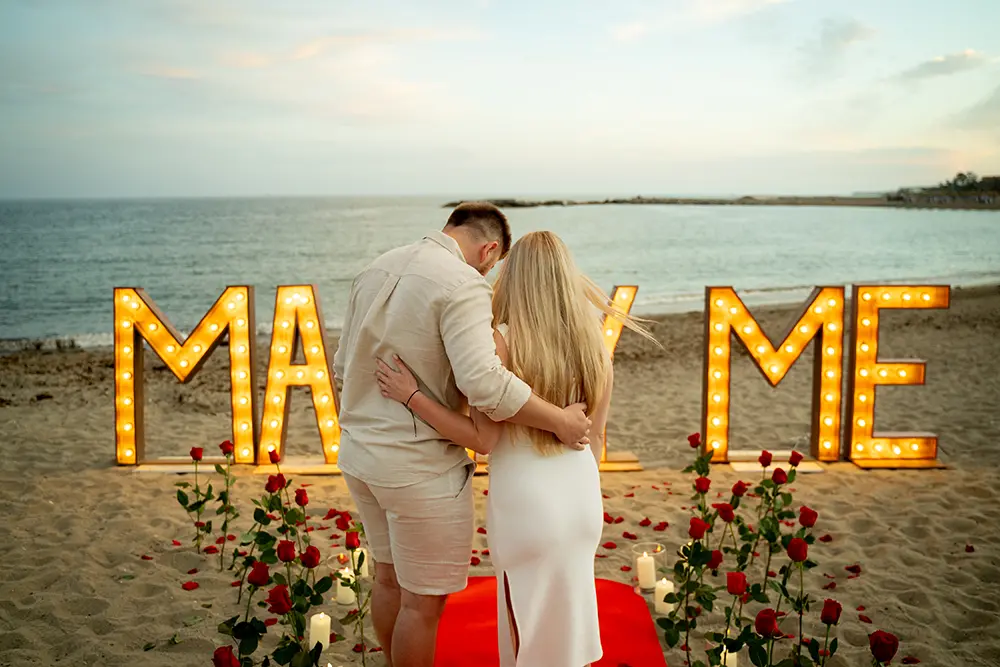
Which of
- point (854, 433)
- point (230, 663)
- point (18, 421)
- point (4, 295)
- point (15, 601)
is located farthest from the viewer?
point (4, 295)

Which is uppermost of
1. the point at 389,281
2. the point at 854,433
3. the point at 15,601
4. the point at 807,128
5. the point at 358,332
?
the point at 807,128

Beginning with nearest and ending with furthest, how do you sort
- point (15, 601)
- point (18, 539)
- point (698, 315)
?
point (15, 601) → point (18, 539) → point (698, 315)

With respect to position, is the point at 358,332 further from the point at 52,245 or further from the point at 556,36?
the point at 52,245

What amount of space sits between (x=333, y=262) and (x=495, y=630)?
136ft

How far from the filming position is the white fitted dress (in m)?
2.91

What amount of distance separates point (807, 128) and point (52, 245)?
4988cm

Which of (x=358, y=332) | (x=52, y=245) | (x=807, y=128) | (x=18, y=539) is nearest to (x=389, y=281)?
(x=358, y=332)

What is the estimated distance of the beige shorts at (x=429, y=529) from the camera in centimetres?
291

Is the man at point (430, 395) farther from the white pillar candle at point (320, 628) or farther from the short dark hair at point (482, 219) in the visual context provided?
the white pillar candle at point (320, 628)

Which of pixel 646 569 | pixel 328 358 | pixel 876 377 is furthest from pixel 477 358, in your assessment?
pixel 876 377

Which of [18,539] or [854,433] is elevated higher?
[854,433]

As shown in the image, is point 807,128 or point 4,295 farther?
point 807,128

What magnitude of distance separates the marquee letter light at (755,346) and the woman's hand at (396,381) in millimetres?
4824

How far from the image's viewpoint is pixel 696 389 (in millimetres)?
11250
